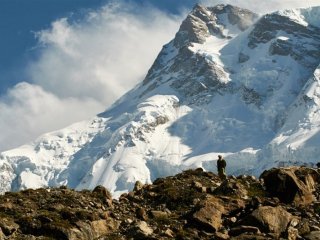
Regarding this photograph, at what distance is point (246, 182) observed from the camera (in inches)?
1805

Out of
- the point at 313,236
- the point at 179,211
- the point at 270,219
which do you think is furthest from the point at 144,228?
the point at 313,236

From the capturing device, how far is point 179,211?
40.2 m

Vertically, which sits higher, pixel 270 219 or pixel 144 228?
pixel 144 228

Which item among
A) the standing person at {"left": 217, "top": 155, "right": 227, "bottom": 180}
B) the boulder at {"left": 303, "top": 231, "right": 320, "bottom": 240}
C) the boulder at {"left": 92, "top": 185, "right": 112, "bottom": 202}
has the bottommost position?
the boulder at {"left": 303, "top": 231, "right": 320, "bottom": 240}

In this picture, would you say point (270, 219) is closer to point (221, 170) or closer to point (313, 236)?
point (313, 236)

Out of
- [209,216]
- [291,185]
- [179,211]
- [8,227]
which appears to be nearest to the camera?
[8,227]

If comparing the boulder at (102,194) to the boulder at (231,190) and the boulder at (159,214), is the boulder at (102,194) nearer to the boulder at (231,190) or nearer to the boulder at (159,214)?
the boulder at (159,214)

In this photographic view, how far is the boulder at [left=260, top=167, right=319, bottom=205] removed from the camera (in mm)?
41438

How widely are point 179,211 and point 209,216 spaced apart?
A: 451 centimetres

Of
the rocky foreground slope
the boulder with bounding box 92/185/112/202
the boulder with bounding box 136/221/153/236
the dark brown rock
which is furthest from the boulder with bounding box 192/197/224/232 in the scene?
the boulder with bounding box 92/185/112/202

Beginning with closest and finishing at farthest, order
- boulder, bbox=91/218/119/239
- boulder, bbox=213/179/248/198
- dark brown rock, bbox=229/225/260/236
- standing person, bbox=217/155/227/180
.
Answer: dark brown rock, bbox=229/225/260/236
boulder, bbox=91/218/119/239
boulder, bbox=213/179/248/198
standing person, bbox=217/155/227/180

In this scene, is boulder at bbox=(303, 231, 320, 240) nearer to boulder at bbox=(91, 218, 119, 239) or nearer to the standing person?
boulder at bbox=(91, 218, 119, 239)

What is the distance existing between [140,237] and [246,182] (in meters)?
14.1

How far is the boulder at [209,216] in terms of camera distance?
116ft
